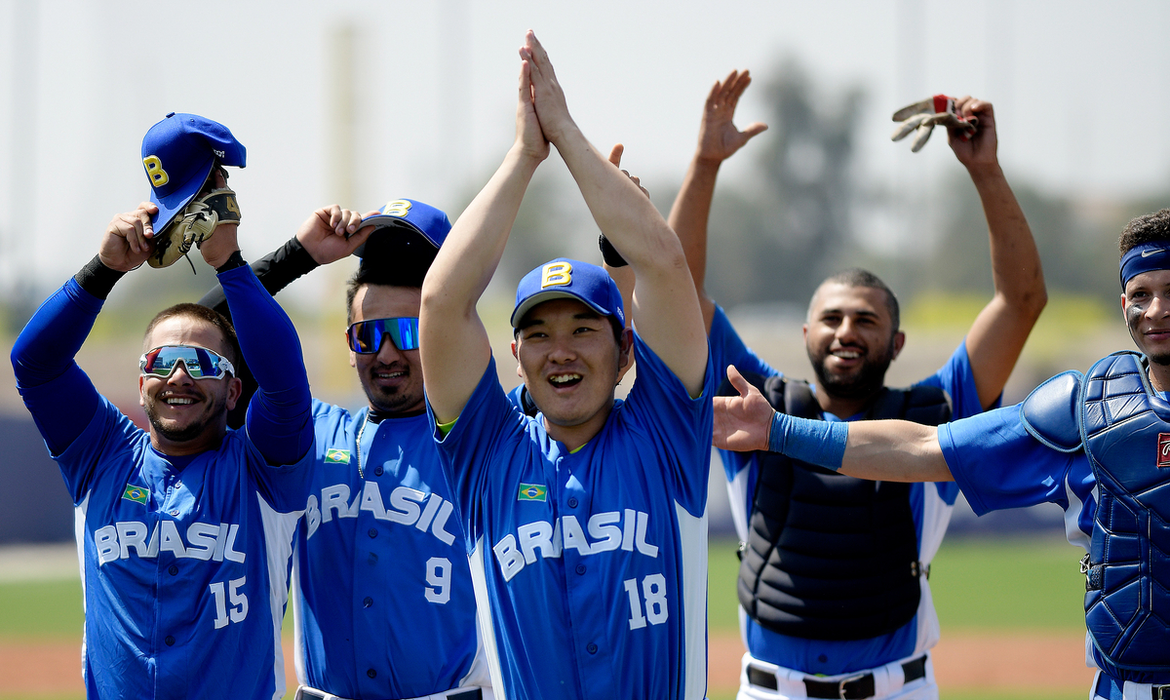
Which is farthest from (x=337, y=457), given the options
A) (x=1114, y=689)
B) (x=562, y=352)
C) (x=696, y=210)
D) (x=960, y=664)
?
(x=960, y=664)

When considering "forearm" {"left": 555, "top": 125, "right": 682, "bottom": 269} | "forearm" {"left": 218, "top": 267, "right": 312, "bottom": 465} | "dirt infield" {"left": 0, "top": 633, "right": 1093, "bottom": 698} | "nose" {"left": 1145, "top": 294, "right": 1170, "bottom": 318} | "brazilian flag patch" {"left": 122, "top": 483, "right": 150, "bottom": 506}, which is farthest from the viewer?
"dirt infield" {"left": 0, "top": 633, "right": 1093, "bottom": 698}

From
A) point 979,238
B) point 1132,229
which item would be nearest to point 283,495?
point 1132,229

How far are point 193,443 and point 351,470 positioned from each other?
0.54m

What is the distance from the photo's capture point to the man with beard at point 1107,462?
9.71 feet

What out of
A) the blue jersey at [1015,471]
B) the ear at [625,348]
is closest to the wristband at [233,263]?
the ear at [625,348]

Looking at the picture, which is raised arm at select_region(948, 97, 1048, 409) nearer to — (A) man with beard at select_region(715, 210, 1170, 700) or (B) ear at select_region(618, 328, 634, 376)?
(A) man with beard at select_region(715, 210, 1170, 700)

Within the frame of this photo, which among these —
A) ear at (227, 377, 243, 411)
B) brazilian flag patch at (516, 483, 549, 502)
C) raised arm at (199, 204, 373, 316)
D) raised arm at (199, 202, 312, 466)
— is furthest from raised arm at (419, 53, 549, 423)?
ear at (227, 377, 243, 411)

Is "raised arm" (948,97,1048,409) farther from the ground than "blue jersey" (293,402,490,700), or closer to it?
farther from the ground

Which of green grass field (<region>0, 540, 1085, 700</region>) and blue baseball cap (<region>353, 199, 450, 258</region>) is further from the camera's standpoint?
green grass field (<region>0, 540, 1085, 700</region>)

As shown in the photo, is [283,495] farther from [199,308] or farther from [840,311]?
[840,311]

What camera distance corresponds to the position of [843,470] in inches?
136

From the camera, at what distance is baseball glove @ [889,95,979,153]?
4.06 meters

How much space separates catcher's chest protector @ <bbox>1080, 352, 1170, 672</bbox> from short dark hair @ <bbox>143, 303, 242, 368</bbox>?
2.79m

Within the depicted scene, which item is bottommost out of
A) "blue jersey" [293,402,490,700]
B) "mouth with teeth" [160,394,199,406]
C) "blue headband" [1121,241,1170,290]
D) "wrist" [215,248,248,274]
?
"blue jersey" [293,402,490,700]
